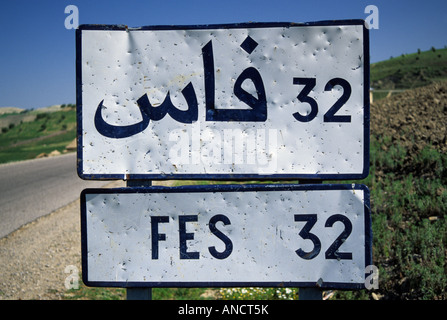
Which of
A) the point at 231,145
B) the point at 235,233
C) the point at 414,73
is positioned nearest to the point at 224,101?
the point at 231,145

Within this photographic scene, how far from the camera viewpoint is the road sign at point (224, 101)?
180cm

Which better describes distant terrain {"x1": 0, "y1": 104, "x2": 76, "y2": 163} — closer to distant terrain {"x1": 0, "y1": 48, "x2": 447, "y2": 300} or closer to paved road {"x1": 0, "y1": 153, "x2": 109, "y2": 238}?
paved road {"x1": 0, "y1": 153, "x2": 109, "y2": 238}

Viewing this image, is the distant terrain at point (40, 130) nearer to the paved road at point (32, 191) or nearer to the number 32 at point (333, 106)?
the paved road at point (32, 191)

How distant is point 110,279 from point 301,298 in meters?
1.06

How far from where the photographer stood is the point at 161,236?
1.85 meters

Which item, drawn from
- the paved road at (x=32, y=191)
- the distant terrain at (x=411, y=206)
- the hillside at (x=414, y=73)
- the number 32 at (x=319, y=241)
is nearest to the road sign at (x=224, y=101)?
the number 32 at (x=319, y=241)

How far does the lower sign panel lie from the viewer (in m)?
1.83

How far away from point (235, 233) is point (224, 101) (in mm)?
708

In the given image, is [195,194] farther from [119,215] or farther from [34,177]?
[34,177]

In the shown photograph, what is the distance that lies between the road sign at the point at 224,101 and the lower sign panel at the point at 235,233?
0.11 m

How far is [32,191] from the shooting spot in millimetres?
10250

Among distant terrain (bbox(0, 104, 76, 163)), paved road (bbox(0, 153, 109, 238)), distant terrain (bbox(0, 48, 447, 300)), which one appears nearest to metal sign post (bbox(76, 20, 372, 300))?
distant terrain (bbox(0, 48, 447, 300))

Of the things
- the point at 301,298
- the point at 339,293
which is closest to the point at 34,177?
the point at 339,293

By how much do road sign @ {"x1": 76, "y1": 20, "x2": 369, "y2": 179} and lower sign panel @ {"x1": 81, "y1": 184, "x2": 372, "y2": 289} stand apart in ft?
0.38
